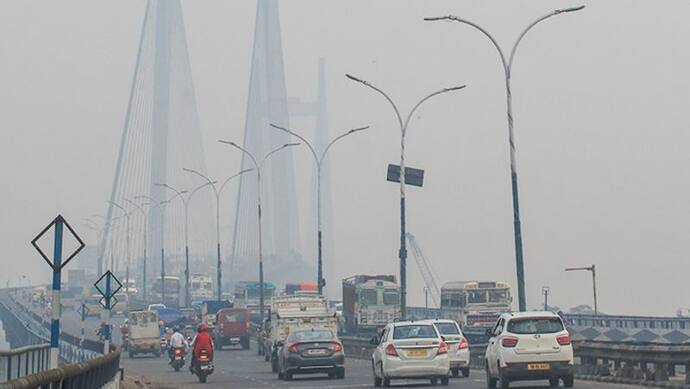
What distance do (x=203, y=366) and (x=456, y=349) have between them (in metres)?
7.69

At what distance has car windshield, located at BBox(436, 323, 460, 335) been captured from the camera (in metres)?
46.1

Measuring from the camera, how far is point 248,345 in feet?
287

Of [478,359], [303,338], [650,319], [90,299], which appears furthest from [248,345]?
[90,299]

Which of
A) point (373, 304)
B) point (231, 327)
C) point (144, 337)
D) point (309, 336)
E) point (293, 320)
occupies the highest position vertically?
point (373, 304)

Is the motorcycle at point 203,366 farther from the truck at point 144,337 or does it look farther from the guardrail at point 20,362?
the truck at point 144,337

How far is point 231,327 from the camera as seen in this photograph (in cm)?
8619

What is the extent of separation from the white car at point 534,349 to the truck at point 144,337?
5042cm

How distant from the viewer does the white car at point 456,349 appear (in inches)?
1781

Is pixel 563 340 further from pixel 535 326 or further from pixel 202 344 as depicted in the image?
pixel 202 344

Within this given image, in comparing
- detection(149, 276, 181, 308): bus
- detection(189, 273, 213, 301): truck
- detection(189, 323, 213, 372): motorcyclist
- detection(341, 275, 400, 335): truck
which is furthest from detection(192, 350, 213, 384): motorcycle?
detection(189, 273, 213, 301): truck

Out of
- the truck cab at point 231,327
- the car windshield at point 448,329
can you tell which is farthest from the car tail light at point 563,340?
the truck cab at point 231,327

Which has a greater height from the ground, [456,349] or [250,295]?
[250,295]

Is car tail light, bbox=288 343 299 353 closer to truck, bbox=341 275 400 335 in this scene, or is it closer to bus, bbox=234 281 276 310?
truck, bbox=341 275 400 335

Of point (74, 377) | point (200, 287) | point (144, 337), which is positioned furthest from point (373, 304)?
point (200, 287)
